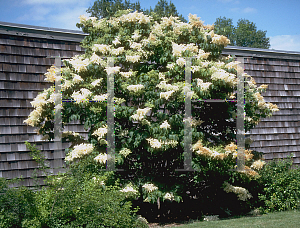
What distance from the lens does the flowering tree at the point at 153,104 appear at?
5312 millimetres

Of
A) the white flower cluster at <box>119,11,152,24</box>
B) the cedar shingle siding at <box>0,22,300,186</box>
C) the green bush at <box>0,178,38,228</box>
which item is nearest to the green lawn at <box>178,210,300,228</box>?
the green bush at <box>0,178,38,228</box>

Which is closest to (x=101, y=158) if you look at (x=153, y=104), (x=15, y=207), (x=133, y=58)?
(x=153, y=104)

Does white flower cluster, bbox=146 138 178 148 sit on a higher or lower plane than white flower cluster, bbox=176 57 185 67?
lower

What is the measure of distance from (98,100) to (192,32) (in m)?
2.46

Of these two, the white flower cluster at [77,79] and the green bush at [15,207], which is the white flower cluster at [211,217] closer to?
the green bush at [15,207]

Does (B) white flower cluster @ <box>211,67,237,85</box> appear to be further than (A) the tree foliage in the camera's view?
No

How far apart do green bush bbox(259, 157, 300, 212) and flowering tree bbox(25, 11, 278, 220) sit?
3.29 feet

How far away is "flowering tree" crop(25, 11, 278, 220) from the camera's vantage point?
5312 millimetres

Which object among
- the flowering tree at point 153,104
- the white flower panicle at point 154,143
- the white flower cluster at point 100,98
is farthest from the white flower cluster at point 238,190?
the white flower cluster at point 100,98

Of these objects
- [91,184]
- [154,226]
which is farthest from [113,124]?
[154,226]

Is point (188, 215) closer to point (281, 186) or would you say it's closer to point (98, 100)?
point (281, 186)

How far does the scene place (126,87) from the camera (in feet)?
17.6

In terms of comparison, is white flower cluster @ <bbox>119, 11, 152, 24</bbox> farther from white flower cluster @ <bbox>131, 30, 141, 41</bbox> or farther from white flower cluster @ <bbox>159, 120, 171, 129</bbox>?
white flower cluster @ <bbox>159, 120, 171, 129</bbox>

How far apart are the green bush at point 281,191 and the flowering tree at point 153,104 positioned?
1004mm
